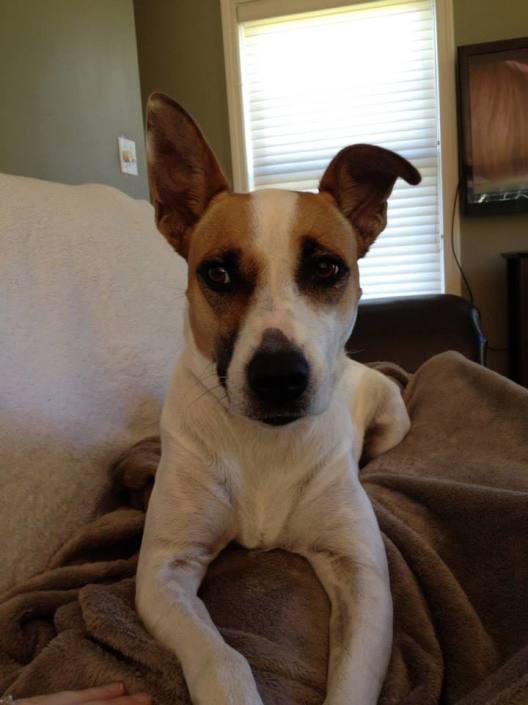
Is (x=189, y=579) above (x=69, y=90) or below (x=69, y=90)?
below

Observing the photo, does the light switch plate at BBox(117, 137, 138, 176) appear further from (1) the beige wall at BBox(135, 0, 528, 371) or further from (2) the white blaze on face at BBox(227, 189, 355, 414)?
(2) the white blaze on face at BBox(227, 189, 355, 414)

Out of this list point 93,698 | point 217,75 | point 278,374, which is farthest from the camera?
point 217,75

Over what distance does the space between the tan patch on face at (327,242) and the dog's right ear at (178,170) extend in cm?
21

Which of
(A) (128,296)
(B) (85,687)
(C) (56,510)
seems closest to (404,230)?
(A) (128,296)

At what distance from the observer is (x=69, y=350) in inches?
51.6

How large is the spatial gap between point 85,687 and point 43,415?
1.81 ft

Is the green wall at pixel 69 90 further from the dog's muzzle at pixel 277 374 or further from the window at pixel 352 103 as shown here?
the dog's muzzle at pixel 277 374

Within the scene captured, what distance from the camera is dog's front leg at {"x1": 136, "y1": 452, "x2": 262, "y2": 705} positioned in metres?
0.76

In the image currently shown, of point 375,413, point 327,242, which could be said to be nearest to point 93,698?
point 327,242

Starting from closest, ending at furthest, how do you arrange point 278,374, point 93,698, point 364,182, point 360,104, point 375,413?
1. point 93,698
2. point 278,374
3. point 364,182
4. point 375,413
5. point 360,104

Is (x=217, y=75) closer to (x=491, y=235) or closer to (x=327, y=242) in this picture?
(x=491, y=235)

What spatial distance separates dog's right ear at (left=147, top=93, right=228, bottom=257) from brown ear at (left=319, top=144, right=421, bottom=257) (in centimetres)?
24

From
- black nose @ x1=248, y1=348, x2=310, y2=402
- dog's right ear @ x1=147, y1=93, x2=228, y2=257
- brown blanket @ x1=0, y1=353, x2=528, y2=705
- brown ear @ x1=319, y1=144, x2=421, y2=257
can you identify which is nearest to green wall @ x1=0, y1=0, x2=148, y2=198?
dog's right ear @ x1=147, y1=93, x2=228, y2=257

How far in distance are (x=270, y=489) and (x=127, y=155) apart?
2.09m
